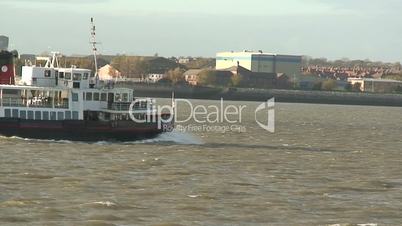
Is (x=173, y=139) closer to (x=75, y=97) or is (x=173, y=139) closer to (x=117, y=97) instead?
(x=117, y=97)

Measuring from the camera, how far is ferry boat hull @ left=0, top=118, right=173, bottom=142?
47.3 metres

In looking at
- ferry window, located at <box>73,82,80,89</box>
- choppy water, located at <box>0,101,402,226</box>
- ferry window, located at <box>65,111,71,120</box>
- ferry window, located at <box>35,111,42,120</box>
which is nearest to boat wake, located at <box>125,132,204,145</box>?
choppy water, located at <box>0,101,402,226</box>

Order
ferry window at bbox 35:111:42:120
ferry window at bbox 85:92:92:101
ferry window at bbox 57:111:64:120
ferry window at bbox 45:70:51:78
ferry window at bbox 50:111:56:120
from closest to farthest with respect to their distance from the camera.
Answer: ferry window at bbox 35:111:42:120
ferry window at bbox 50:111:56:120
ferry window at bbox 57:111:64:120
ferry window at bbox 85:92:92:101
ferry window at bbox 45:70:51:78

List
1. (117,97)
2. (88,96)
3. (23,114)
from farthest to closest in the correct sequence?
(117,97) → (88,96) → (23,114)

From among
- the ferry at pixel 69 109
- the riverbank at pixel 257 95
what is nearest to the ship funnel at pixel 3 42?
the ferry at pixel 69 109

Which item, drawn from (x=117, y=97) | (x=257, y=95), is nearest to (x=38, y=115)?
(x=117, y=97)

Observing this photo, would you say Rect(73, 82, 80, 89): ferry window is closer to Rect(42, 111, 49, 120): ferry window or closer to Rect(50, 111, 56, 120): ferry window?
Rect(50, 111, 56, 120): ferry window

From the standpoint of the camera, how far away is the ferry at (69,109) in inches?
1869

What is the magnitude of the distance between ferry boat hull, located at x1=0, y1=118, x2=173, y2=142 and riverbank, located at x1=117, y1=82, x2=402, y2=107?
124 meters

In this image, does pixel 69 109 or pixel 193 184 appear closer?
pixel 193 184

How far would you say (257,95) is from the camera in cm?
19262

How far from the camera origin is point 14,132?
47.4 metres

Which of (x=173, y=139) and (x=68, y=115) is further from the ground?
(x=68, y=115)

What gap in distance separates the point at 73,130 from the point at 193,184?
1776cm
